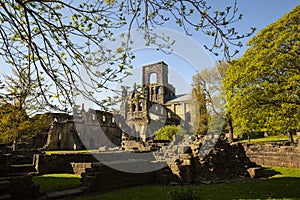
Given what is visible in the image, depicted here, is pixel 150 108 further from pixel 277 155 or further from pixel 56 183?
pixel 56 183

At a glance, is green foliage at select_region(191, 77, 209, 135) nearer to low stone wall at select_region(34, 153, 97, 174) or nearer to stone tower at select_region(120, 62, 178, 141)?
→ stone tower at select_region(120, 62, 178, 141)

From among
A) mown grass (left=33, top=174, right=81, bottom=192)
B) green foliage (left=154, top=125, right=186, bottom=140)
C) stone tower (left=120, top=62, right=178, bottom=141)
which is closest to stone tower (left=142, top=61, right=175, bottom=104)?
stone tower (left=120, top=62, right=178, bottom=141)

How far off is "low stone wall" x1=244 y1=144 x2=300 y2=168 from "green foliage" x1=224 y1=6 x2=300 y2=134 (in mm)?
1583

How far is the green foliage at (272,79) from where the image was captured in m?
15.5

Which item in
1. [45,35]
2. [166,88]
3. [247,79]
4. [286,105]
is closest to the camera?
[45,35]

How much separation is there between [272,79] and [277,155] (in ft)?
18.1

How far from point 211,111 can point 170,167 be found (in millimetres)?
20345

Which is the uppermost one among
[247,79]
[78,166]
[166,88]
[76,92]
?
[166,88]

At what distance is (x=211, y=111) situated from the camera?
3244 centimetres

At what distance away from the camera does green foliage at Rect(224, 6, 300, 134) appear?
Result: 51.0 feet

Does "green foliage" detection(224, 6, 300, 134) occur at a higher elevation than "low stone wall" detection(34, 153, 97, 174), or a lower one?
higher

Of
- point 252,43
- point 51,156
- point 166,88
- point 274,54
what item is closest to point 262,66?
point 274,54

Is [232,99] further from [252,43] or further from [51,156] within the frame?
[51,156]

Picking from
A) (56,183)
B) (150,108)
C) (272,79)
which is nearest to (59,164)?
(56,183)
